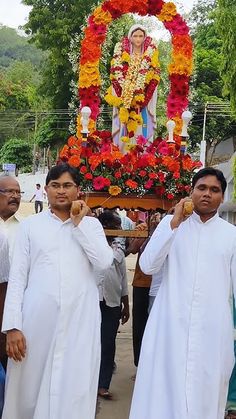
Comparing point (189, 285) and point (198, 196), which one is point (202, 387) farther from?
point (198, 196)

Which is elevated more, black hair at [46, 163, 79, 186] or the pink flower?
the pink flower

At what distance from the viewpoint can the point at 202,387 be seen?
3.72 metres

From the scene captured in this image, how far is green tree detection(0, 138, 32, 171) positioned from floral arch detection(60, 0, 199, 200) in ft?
121

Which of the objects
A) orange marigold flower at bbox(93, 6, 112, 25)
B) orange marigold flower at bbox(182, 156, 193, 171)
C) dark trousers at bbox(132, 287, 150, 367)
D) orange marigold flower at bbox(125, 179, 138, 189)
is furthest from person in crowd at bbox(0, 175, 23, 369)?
orange marigold flower at bbox(93, 6, 112, 25)

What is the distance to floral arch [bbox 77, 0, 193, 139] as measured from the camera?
6207mm

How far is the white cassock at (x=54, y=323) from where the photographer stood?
11.9ft

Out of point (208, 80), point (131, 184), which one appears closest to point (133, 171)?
point (131, 184)

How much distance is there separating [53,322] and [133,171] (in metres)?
2.22

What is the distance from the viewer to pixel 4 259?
161 inches

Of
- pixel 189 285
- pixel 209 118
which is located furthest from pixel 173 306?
pixel 209 118

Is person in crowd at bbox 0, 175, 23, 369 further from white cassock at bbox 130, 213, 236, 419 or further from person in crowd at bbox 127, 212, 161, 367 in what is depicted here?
person in crowd at bbox 127, 212, 161, 367

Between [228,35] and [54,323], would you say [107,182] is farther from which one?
[228,35]

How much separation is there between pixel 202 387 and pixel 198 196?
1.11 meters

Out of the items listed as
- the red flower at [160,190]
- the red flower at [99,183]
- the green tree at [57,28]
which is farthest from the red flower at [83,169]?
the green tree at [57,28]
